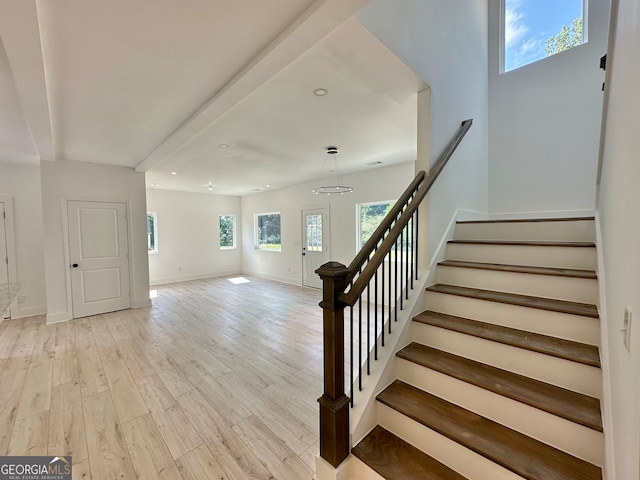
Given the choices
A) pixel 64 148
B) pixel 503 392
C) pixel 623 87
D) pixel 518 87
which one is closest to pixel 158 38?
pixel 623 87

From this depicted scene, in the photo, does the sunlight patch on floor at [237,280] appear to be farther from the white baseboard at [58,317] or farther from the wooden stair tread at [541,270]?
the wooden stair tread at [541,270]

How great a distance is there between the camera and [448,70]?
2543mm

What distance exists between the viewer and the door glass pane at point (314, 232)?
662 cm

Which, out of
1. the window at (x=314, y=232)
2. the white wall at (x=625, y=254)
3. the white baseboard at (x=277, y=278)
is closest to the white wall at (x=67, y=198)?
the white baseboard at (x=277, y=278)

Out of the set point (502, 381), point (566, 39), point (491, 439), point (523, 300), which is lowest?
point (491, 439)

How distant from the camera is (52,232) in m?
4.25

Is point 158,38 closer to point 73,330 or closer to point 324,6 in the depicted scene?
point 324,6

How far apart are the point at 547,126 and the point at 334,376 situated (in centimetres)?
394

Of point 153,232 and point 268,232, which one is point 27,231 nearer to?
point 153,232

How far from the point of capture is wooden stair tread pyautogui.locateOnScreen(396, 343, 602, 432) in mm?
1196

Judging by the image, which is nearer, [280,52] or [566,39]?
[280,52]

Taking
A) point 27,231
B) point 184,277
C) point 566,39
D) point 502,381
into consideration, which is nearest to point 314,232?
point 184,277

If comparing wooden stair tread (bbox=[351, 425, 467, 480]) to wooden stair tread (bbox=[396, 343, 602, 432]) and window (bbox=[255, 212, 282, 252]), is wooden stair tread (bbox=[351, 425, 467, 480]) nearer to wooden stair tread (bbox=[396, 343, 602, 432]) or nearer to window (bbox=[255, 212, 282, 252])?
wooden stair tread (bbox=[396, 343, 602, 432])

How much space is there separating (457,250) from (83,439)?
3.18 meters
